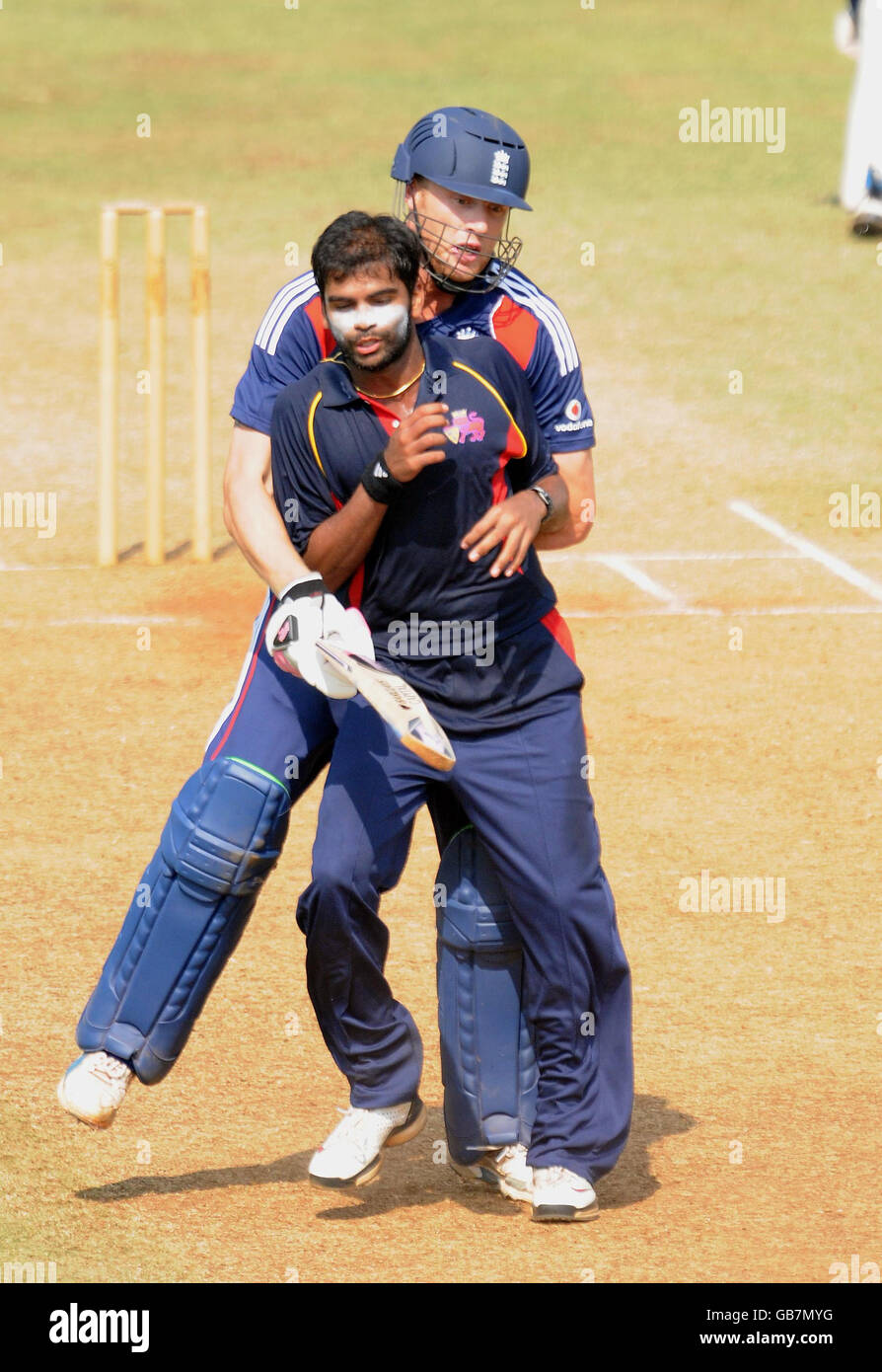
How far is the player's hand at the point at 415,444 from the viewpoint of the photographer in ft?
14.1

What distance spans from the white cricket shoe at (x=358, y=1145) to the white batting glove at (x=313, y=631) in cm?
102

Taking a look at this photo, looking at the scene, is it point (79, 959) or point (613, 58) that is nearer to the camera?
point (79, 959)

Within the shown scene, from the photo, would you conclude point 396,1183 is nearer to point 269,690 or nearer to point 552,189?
point 269,690

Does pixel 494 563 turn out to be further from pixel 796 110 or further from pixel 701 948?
pixel 796 110

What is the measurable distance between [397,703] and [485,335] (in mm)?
947

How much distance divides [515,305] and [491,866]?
1297 mm

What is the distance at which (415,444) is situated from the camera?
4.29 m

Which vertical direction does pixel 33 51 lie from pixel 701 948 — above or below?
above

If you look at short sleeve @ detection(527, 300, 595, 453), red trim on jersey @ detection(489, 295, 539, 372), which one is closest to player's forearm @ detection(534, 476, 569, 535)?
short sleeve @ detection(527, 300, 595, 453)

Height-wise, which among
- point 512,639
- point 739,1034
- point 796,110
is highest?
point 796,110

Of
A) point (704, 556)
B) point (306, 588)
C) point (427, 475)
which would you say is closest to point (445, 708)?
point (306, 588)

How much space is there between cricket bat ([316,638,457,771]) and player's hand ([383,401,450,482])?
15.7 inches

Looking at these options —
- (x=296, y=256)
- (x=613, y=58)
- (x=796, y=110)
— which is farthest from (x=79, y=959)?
(x=613, y=58)

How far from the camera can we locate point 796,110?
2219 centimetres
